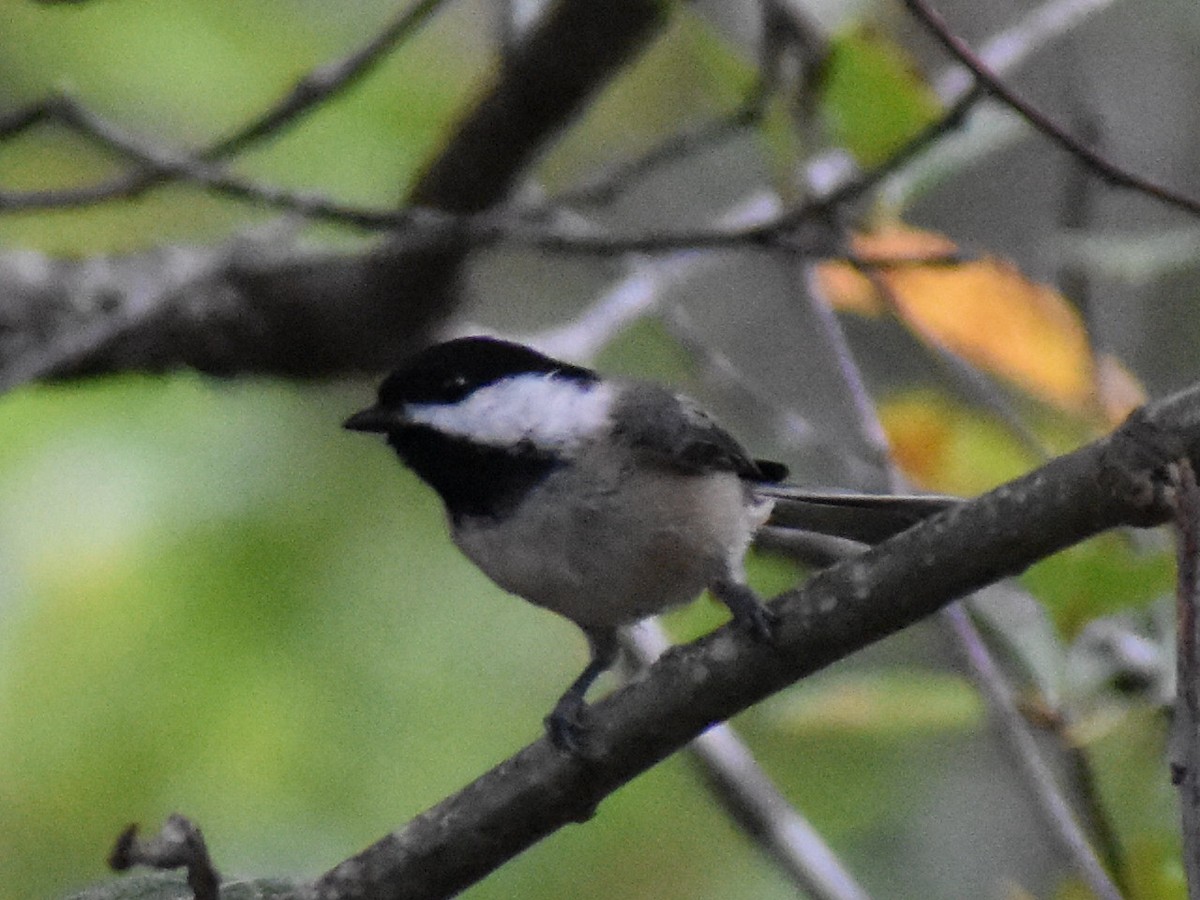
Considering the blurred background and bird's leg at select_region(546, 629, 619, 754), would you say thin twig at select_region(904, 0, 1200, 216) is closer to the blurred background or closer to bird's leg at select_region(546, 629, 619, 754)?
the blurred background

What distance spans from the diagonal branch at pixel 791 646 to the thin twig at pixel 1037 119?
650 mm

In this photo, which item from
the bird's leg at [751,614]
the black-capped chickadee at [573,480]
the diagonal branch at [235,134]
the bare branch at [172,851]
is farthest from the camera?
the diagonal branch at [235,134]

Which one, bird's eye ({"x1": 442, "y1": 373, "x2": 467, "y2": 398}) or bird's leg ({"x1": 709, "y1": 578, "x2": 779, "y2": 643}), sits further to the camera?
bird's eye ({"x1": 442, "y1": 373, "x2": 467, "y2": 398})

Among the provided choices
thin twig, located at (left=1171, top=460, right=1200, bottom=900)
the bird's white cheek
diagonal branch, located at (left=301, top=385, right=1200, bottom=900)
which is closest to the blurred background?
the bird's white cheek

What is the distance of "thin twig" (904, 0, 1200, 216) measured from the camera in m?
2.09

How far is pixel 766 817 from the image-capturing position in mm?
2727

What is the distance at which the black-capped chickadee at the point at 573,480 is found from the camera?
7.80 feet

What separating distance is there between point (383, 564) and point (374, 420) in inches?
70.5

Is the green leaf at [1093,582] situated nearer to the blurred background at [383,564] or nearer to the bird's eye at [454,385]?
the blurred background at [383,564]

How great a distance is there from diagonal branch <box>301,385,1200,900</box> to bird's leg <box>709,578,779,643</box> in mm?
15

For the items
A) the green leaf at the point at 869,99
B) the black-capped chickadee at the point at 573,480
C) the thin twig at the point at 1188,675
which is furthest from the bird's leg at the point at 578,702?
the green leaf at the point at 869,99

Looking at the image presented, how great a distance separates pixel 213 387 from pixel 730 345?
106 inches

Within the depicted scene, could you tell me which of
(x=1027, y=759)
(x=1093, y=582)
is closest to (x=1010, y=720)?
(x=1027, y=759)

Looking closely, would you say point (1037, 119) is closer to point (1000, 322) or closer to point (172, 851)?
point (1000, 322)
